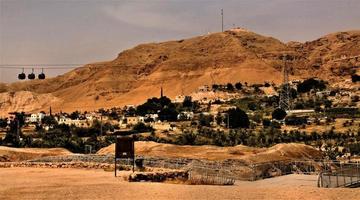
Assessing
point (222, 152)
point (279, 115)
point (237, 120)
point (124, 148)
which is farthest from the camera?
point (279, 115)

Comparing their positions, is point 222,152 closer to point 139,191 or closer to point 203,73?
point 139,191

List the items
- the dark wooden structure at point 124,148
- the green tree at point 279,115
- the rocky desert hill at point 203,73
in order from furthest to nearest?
the rocky desert hill at point 203,73 → the green tree at point 279,115 → the dark wooden structure at point 124,148

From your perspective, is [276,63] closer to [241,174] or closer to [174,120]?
[174,120]

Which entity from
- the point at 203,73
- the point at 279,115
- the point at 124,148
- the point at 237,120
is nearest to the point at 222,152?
the point at 124,148

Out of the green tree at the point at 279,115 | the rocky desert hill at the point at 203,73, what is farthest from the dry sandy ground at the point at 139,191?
the rocky desert hill at the point at 203,73

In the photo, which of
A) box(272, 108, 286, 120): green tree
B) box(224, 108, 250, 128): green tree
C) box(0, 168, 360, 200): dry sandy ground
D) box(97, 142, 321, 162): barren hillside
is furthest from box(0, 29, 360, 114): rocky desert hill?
box(0, 168, 360, 200): dry sandy ground

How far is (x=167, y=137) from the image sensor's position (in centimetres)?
7950

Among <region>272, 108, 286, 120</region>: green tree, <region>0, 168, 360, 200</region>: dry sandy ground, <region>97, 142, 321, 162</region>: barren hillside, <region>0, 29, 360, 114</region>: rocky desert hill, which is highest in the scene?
<region>0, 29, 360, 114</region>: rocky desert hill

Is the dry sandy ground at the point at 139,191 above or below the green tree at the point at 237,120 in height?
below

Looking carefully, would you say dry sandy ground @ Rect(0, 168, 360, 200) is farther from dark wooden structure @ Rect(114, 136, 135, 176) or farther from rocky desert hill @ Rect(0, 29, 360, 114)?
rocky desert hill @ Rect(0, 29, 360, 114)

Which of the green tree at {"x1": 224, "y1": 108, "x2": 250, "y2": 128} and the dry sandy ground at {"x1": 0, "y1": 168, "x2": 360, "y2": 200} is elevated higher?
the green tree at {"x1": 224, "y1": 108, "x2": 250, "y2": 128}

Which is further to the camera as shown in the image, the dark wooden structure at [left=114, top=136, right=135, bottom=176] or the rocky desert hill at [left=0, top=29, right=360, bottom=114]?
the rocky desert hill at [left=0, top=29, right=360, bottom=114]

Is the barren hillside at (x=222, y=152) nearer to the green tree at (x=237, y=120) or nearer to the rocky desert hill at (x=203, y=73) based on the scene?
the green tree at (x=237, y=120)

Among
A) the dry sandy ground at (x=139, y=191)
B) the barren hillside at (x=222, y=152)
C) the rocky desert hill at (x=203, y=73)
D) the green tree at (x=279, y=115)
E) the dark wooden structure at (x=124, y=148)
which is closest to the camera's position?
the dry sandy ground at (x=139, y=191)
